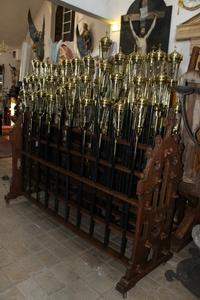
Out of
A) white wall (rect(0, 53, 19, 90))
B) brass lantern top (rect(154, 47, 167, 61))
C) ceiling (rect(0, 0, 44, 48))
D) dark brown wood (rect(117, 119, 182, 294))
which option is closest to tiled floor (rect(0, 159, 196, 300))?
dark brown wood (rect(117, 119, 182, 294))

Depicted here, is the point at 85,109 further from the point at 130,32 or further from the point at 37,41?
the point at 37,41

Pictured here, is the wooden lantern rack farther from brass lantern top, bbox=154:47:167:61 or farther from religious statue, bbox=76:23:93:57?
religious statue, bbox=76:23:93:57

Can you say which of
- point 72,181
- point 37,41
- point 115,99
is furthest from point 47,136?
point 37,41

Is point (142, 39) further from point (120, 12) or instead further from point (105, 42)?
point (105, 42)

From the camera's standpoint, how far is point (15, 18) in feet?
23.9

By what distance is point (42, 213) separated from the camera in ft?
8.96

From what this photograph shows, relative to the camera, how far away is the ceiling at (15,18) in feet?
22.3

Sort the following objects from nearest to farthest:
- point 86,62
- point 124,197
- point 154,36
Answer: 1. point 124,197
2. point 86,62
3. point 154,36

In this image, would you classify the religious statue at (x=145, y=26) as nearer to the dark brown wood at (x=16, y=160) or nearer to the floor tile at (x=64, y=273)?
the dark brown wood at (x=16, y=160)

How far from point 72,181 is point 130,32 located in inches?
78.6

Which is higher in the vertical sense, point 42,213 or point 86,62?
point 86,62

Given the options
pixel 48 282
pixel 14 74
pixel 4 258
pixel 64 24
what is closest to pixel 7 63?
pixel 14 74

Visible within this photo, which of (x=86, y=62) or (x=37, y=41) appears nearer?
(x=86, y=62)

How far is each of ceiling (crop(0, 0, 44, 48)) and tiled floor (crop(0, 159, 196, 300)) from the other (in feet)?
20.4
